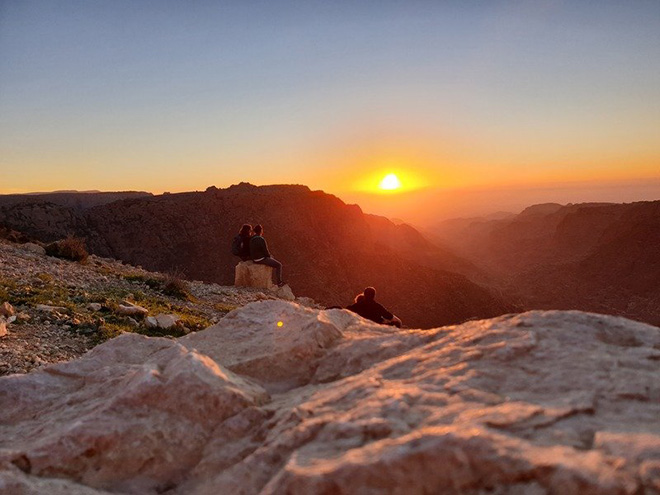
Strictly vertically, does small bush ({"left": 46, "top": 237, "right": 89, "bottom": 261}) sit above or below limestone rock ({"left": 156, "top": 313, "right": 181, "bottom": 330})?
above

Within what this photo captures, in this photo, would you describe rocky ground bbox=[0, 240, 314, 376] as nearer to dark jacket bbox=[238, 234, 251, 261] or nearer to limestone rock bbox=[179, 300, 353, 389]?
dark jacket bbox=[238, 234, 251, 261]

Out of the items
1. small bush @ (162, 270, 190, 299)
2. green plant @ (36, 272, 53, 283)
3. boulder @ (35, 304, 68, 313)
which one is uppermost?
green plant @ (36, 272, 53, 283)

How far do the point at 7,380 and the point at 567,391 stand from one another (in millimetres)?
3332

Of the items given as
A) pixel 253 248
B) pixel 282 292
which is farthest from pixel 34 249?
pixel 282 292

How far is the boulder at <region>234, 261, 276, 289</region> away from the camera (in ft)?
58.7

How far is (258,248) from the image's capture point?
17359 mm

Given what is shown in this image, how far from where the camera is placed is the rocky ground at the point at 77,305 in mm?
7969

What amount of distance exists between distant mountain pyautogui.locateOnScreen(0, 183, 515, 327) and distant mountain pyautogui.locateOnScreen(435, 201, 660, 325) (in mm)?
10557

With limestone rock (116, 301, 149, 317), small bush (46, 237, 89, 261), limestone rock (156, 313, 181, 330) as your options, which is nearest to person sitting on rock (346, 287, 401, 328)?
limestone rock (156, 313, 181, 330)

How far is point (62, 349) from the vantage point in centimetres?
798

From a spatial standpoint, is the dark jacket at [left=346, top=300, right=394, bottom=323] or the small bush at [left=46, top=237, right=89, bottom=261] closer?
the dark jacket at [left=346, top=300, right=394, bottom=323]

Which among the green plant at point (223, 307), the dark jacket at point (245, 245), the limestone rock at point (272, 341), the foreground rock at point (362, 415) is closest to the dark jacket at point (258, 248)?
the dark jacket at point (245, 245)

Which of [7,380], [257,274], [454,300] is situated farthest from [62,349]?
[454,300]

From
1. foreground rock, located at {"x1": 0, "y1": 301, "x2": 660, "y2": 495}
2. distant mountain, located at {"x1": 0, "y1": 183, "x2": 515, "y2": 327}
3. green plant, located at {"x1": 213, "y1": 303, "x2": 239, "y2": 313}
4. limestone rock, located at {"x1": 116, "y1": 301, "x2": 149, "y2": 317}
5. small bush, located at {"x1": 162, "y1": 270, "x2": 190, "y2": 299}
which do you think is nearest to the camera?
foreground rock, located at {"x1": 0, "y1": 301, "x2": 660, "y2": 495}
